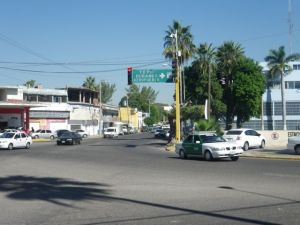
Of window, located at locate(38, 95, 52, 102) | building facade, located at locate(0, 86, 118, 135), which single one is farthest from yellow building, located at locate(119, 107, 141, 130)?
window, located at locate(38, 95, 52, 102)

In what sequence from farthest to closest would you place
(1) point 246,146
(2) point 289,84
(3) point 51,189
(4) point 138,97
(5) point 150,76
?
(4) point 138,97 → (2) point 289,84 → (5) point 150,76 → (1) point 246,146 → (3) point 51,189

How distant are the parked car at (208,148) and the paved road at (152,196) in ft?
17.3

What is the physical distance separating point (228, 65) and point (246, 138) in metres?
37.6

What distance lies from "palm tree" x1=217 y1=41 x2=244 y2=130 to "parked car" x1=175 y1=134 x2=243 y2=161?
45570 millimetres

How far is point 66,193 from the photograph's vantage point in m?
14.2

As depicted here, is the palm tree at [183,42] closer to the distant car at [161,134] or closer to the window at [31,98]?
the distant car at [161,134]

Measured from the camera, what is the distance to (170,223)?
9.61 m

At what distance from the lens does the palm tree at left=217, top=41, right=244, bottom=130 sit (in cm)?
7381

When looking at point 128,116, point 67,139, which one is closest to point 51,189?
point 67,139

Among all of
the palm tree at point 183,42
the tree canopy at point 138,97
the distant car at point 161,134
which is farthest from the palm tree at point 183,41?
the tree canopy at point 138,97

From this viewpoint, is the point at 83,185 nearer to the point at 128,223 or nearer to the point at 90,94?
the point at 128,223

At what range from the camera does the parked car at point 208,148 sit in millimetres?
26625

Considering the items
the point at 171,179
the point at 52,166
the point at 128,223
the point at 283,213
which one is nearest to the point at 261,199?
the point at 283,213

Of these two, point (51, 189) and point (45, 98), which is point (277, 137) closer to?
point (51, 189)
